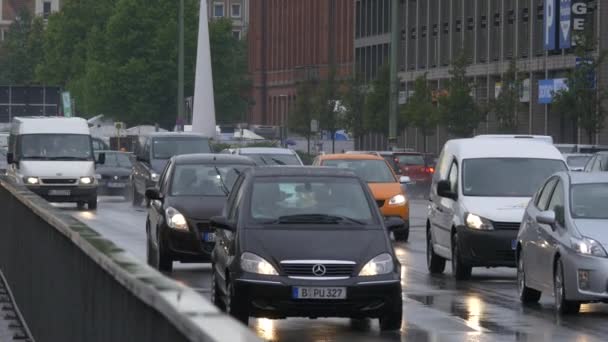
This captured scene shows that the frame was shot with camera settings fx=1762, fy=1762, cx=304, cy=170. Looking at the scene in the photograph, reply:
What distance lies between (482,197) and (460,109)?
49861 millimetres

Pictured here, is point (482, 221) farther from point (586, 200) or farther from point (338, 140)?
point (338, 140)

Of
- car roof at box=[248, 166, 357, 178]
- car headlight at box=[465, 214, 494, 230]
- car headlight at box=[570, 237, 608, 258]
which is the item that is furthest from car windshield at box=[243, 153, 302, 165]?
car roof at box=[248, 166, 357, 178]

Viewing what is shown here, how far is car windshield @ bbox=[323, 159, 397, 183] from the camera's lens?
3164cm

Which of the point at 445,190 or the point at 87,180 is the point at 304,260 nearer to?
the point at 445,190

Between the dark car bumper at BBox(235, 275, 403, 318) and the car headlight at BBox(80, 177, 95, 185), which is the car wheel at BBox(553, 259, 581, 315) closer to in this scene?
the dark car bumper at BBox(235, 275, 403, 318)

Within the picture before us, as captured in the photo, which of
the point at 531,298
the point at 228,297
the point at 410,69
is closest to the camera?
the point at 228,297

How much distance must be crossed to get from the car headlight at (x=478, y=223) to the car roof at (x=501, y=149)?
175 centimetres

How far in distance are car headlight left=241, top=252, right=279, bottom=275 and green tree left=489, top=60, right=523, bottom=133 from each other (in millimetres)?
52668

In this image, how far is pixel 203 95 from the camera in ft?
259

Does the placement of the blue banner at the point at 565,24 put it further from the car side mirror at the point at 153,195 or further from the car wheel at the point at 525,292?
the car wheel at the point at 525,292

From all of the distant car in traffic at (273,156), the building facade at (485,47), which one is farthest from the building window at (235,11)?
the distant car in traffic at (273,156)

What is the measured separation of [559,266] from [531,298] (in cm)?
165

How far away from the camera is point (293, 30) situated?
131m

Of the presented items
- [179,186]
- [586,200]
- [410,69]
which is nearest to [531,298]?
[586,200]
